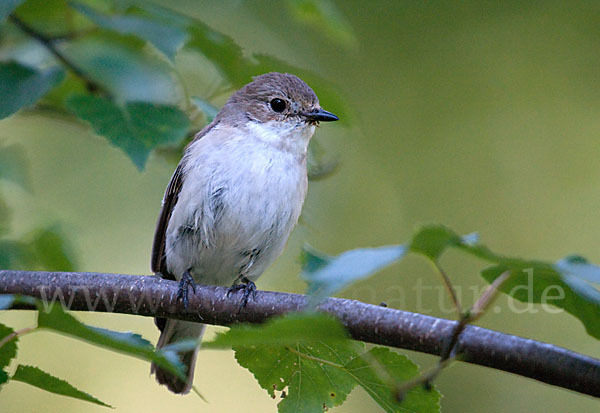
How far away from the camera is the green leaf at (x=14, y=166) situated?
14.8ft

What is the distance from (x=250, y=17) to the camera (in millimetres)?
8969

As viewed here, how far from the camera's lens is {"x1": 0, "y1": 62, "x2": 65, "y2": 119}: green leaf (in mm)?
3348

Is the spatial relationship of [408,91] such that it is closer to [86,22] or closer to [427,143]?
[427,143]

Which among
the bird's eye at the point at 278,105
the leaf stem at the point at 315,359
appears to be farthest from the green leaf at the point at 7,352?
the bird's eye at the point at 278,105

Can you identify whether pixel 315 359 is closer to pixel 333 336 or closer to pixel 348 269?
pixel 333 336

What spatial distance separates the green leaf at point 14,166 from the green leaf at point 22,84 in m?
1.08

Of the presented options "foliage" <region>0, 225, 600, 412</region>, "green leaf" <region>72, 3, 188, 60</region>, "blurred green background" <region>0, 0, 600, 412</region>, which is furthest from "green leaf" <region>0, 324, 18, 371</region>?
"blurred green background" <region>0, 0, 600, 412</region>

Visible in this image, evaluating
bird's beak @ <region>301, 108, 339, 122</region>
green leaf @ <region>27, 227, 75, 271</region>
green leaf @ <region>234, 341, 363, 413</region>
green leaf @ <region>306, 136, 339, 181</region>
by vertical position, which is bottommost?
green leaf @ <region>234, 341, 363, 413</region>

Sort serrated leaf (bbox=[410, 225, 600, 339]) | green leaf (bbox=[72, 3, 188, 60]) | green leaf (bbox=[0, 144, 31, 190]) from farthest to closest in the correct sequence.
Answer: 1. green leaf (bbox=[0, 144, 31, 190])
2. green leaf (bbox=[72, 3, 188, 60])
3. serrated leaf (bbox=[410, 225, 600, 339])

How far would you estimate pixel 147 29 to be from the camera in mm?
3549

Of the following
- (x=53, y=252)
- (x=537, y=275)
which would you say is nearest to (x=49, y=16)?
(x=53, y=252)

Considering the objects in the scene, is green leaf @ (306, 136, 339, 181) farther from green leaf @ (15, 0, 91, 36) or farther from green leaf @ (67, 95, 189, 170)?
green leaf @ (15, 0, 91, 36)

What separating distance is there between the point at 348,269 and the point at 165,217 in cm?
347

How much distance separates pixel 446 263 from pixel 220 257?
528 cm
